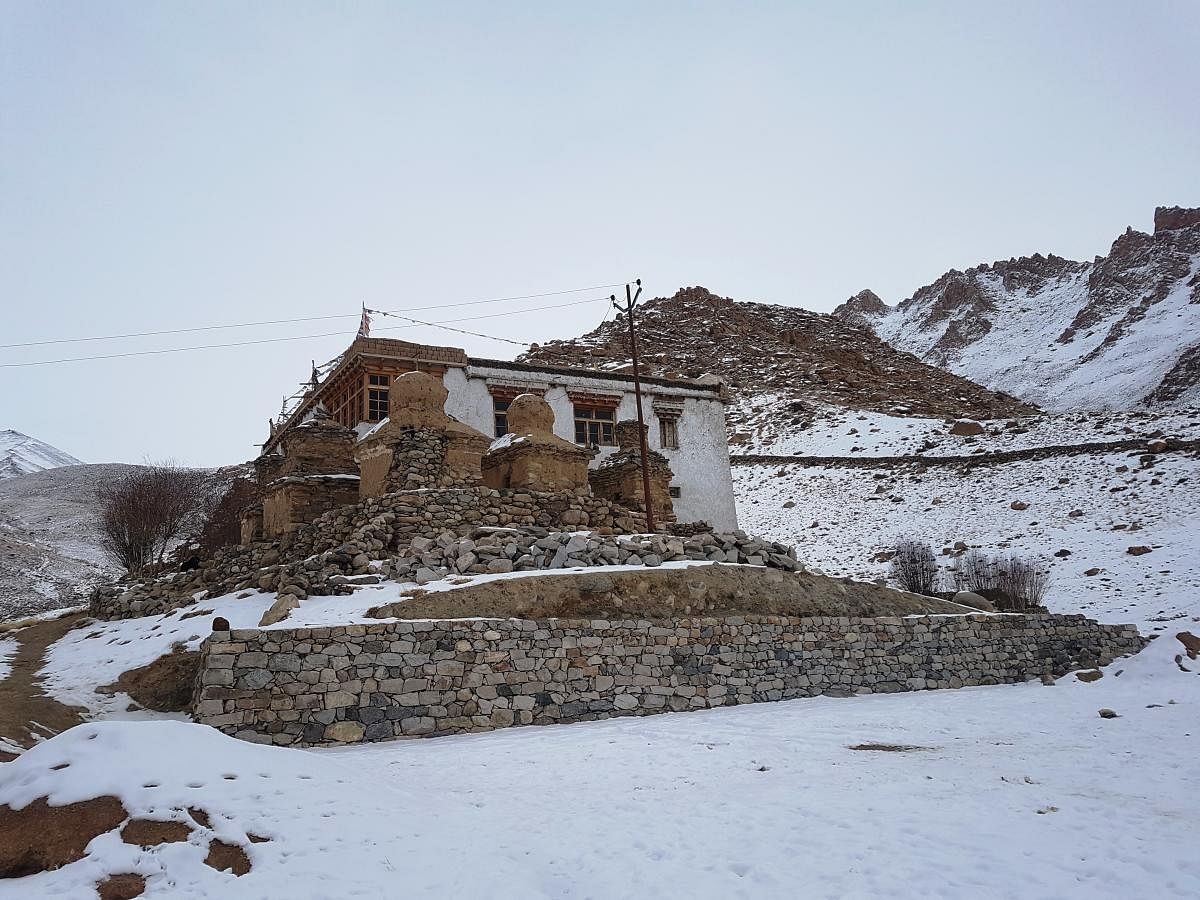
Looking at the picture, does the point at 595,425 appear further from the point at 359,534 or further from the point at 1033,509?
the point at 1033,509

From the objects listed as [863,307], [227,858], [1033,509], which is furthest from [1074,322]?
[227,858]

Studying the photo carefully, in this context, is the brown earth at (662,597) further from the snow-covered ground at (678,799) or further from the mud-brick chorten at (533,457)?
the mud-brick chorten at (533,457)

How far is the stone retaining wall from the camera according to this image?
10844mm

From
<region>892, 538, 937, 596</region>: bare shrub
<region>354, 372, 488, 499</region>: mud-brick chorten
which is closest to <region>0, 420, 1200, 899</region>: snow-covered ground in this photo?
<region>354, 372, 488, 499</region>: mud-brick chorten

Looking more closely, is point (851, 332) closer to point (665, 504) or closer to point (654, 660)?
point (665, 504)

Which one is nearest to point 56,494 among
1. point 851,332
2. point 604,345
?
point 604,345

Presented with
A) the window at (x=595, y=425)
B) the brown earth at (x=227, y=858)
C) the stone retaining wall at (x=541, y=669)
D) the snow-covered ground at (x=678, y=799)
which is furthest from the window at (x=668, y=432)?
the brown earth at (x=227, y=858)

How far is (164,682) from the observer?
1347cm

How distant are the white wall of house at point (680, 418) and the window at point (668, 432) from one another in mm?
159

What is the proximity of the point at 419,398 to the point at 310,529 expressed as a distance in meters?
3.98

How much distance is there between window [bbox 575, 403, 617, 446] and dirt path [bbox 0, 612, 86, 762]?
55.3ft

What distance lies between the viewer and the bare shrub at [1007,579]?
82.8ft

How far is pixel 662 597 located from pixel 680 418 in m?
16.6

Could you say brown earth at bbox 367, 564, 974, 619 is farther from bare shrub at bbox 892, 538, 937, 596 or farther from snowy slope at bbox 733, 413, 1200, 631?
snowy slope at bbox 733, 413, 1200, 631
